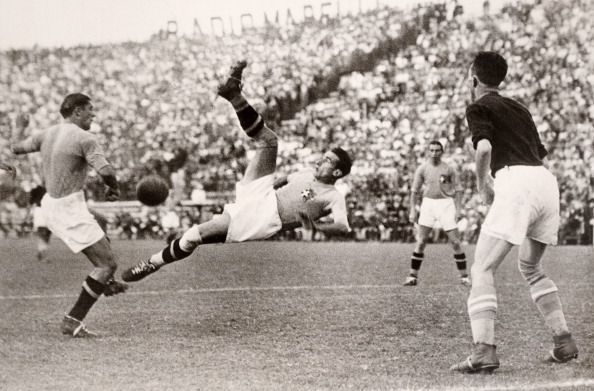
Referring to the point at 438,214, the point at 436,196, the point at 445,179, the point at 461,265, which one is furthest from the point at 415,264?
the point at 445,179

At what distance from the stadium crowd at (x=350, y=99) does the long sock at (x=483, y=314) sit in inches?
697

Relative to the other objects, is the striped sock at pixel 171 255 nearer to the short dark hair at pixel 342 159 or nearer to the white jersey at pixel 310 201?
the white jersey at pixel 310 201

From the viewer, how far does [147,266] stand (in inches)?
292

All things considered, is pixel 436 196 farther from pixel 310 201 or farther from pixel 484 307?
pixel 484 307

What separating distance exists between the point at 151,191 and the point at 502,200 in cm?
399

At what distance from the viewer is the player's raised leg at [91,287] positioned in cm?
741

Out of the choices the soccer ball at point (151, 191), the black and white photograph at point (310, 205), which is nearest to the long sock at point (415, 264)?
the black and white photograph at point (310, 205)

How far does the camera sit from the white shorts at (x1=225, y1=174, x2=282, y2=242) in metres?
7.51

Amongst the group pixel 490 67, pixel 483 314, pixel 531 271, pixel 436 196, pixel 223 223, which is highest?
pixel 490 67

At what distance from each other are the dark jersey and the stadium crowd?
1741cm

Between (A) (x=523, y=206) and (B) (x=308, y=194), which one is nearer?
(A) (x=523, y=206)

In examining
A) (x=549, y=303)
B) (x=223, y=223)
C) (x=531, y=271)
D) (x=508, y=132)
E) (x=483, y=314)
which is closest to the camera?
(x=483, y=314)

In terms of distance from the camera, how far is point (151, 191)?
333 inches

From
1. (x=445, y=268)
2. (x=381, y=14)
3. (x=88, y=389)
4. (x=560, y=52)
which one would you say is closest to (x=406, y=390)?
(x=88, y=389)
